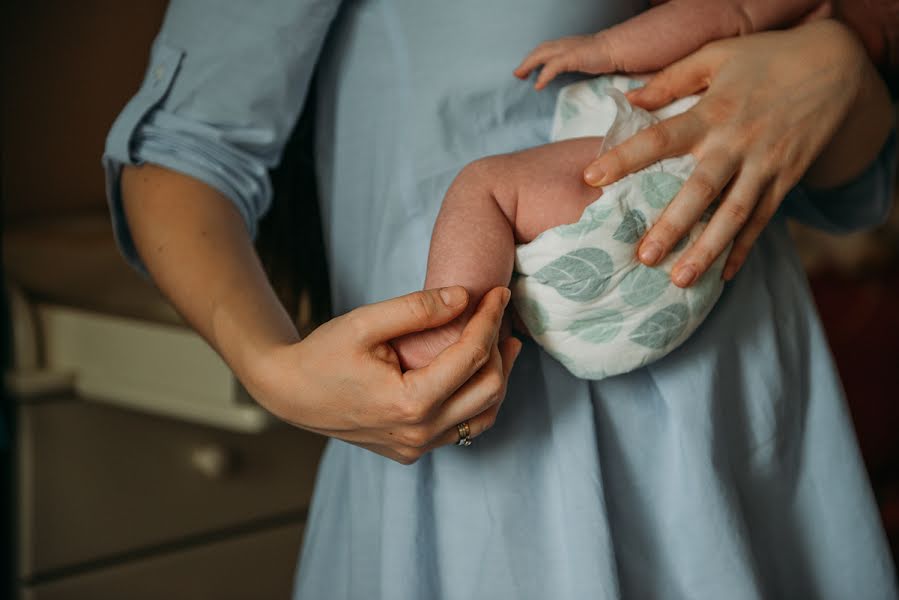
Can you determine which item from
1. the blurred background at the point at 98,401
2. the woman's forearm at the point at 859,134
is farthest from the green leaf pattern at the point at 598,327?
the blurred background at the point at 98,401

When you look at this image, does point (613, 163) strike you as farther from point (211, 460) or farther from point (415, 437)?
point (211, 460)

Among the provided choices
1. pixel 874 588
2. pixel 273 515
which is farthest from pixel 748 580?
pixel 273 515

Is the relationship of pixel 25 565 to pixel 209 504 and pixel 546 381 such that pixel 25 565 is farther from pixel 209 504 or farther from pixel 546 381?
pixel 546 381

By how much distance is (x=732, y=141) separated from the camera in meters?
0.51

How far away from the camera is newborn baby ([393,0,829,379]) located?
46 centimetres

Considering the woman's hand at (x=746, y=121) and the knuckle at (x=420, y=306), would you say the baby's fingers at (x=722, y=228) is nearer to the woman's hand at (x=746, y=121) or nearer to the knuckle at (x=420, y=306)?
the woman's hand at (x=746, y=121)

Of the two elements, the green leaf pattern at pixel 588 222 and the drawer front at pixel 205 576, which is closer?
the green leaf pattern at pixel 588 222

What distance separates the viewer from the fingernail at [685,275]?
483 millimetres

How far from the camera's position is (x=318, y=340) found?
1.43 feet

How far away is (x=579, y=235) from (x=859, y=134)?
298 mm

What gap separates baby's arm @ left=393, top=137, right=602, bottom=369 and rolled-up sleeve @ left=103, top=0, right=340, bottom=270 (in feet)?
0.50

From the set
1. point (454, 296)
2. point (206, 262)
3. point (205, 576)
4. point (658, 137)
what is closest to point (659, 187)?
point (658, 137)

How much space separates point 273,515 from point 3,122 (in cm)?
68

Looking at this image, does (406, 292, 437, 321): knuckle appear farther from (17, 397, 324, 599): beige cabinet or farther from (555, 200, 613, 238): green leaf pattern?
(17, 397, 324, 599): beige cabinet
